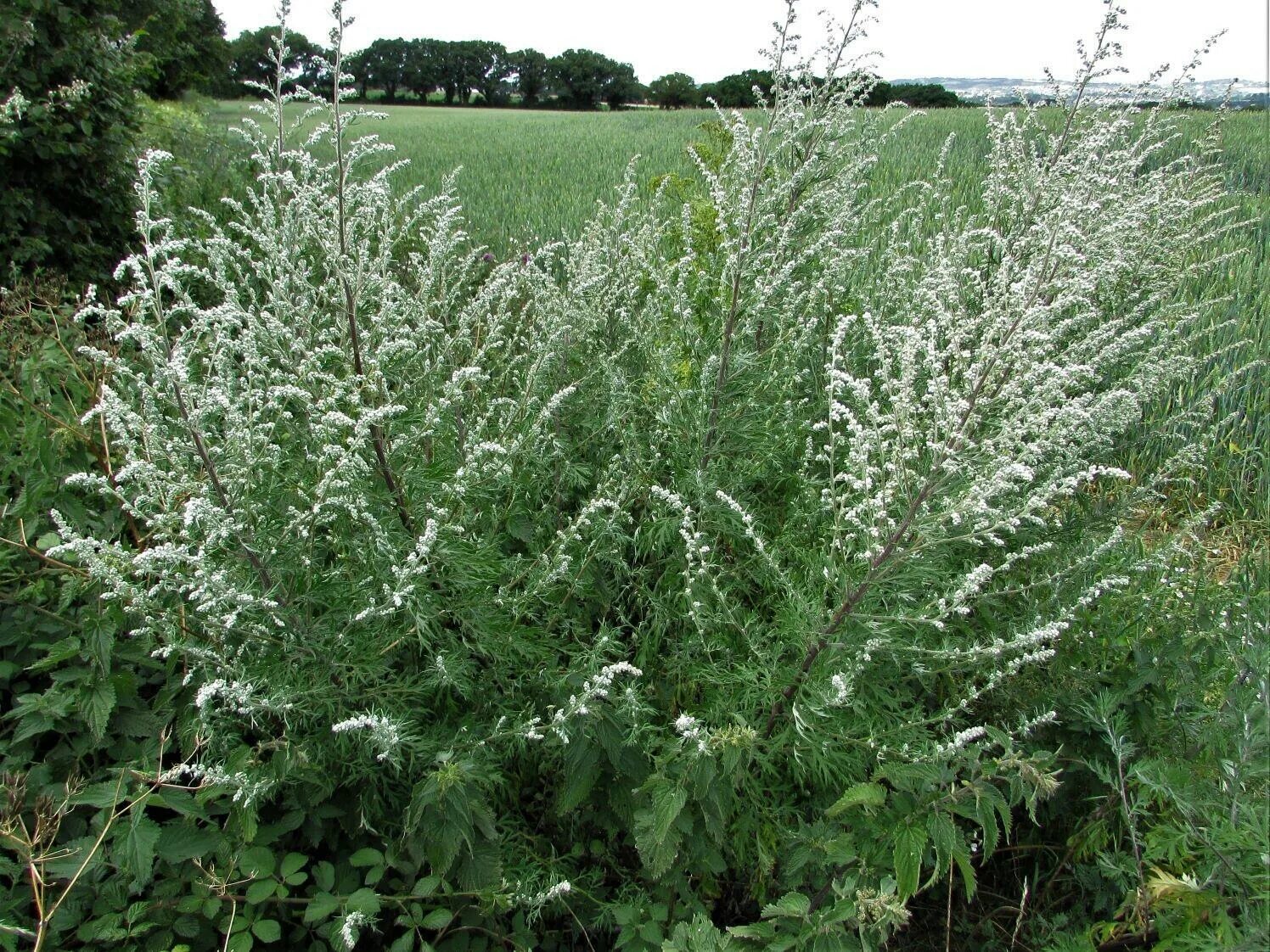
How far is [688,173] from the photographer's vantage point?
35.9ft

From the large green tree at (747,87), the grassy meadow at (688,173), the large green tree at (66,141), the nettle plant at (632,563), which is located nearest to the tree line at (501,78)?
the large green tree at (747,87)

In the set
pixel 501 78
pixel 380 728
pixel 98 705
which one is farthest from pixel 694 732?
pixel 501 78

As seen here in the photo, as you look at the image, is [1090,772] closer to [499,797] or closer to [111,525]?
[499,797]

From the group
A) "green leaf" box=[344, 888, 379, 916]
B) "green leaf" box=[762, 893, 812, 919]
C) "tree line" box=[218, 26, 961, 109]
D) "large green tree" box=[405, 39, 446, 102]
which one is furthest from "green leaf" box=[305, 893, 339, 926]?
"large green tree" box=[405, 39, 446, 102]

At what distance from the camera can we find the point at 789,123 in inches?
114

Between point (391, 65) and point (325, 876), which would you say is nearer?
point (325, 876)

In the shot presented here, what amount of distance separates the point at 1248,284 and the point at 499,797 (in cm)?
668

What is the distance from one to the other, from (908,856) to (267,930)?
149 centimetres

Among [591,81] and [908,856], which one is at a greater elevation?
[591,81]

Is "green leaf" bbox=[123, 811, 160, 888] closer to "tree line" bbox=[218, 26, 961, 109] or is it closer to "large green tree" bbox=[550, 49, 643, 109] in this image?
"tree line" bbox=[218, 26, 961, 109]

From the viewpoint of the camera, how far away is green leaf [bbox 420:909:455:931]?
6.17 feet

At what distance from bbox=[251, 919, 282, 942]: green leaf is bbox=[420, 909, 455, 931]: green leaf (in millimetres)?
334

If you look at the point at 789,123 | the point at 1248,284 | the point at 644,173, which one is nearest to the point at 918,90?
the point at 644,173

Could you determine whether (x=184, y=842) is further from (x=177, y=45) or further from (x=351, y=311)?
(x=177, y=45)
